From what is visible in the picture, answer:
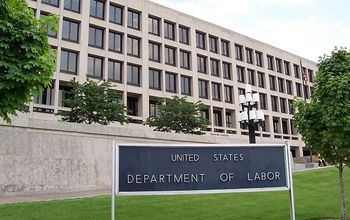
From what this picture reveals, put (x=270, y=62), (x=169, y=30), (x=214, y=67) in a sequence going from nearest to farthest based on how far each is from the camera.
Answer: (x=169, y=30) < (x=214, y=67) < (x=270, y=62)

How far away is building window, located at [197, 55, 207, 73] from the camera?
52000mm

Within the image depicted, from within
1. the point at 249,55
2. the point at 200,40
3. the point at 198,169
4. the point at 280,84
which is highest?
the point at 200,40

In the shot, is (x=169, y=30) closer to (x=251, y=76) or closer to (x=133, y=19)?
(x=133, y=19)

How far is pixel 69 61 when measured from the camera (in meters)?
40.0

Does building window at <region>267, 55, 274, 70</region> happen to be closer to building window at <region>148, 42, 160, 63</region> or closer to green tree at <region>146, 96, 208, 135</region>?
building window at <region>148, 42, 160, 63</region>

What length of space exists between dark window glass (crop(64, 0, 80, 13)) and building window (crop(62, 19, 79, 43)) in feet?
4.59

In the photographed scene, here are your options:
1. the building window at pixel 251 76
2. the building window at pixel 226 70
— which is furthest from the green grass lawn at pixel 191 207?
the building window at pixel 251 76

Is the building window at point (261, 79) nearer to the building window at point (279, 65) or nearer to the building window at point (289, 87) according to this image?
the building window at point (279, 65)

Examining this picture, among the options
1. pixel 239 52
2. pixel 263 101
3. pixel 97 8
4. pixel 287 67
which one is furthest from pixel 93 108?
pixel 287 67

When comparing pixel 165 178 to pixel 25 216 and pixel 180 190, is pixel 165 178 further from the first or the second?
pixel 25 216

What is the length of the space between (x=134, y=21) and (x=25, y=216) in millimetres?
36711

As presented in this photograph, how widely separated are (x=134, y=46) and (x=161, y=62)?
3794 mm

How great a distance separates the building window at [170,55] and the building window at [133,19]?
15.5ft

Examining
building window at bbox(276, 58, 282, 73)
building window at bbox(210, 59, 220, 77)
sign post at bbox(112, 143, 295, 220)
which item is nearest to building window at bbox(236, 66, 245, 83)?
building window at bbox(210, 59, 220, 77)
